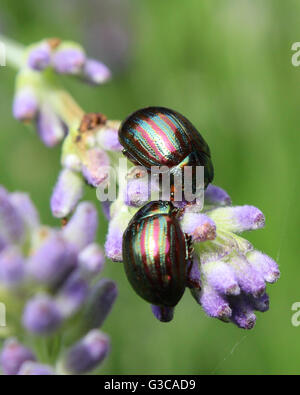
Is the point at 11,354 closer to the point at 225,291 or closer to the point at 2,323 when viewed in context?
the point at 2,323

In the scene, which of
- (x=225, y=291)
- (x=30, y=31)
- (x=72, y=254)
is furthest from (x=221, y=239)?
(x=30, y=31)

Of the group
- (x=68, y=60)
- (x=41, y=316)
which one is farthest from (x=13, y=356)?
(x=68, y=60)

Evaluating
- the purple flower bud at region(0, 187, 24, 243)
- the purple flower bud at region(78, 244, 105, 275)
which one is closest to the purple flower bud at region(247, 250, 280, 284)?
the purple flower bud at region(78, 244, 105, 275)

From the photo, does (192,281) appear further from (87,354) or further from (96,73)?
(96,73)

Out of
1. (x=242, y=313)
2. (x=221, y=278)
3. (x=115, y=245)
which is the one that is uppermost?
(x=115, y=245)

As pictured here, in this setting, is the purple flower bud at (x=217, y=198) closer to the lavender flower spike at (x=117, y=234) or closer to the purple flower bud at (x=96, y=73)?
the lavender flower spike at (x=117, y=234)

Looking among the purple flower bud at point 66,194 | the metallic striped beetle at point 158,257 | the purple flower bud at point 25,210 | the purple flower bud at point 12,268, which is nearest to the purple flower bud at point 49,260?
the purple flower bud at point 12,268
